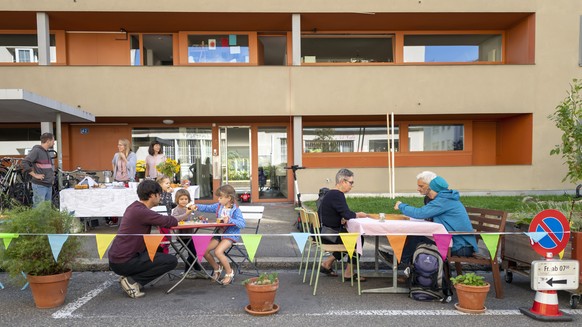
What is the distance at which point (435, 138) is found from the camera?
539 inches

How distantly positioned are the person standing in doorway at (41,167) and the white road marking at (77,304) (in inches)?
116

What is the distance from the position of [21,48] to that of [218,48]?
20.0 ft

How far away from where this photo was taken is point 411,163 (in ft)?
44.2

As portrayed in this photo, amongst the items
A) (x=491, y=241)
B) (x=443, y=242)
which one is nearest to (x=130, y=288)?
(x=443, y=242)

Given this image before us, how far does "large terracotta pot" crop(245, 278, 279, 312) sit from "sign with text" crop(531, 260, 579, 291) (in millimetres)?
2619

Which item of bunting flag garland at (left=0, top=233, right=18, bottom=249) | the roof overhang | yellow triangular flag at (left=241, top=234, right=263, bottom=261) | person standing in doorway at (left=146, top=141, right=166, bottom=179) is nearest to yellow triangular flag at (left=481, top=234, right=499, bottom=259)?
yellow triangular flag at (left=241, top=234, right=263, bottom=261)

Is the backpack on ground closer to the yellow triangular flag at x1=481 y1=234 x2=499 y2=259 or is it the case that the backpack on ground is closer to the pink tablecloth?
the pink tablecloth

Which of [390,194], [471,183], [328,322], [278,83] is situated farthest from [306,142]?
[328,322]

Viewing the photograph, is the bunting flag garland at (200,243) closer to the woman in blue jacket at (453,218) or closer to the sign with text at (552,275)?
the woman in blue jacket at (453,218)

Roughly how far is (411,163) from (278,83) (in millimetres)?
5202

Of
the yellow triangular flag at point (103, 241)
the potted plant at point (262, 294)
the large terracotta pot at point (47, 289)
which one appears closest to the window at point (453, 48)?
the potted plant at point (262, 294)

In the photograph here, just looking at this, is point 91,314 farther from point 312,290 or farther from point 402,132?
point 402,132

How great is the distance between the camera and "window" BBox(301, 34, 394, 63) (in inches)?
524

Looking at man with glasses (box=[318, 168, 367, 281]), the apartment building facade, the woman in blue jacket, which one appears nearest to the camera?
the woman in blue jacket
